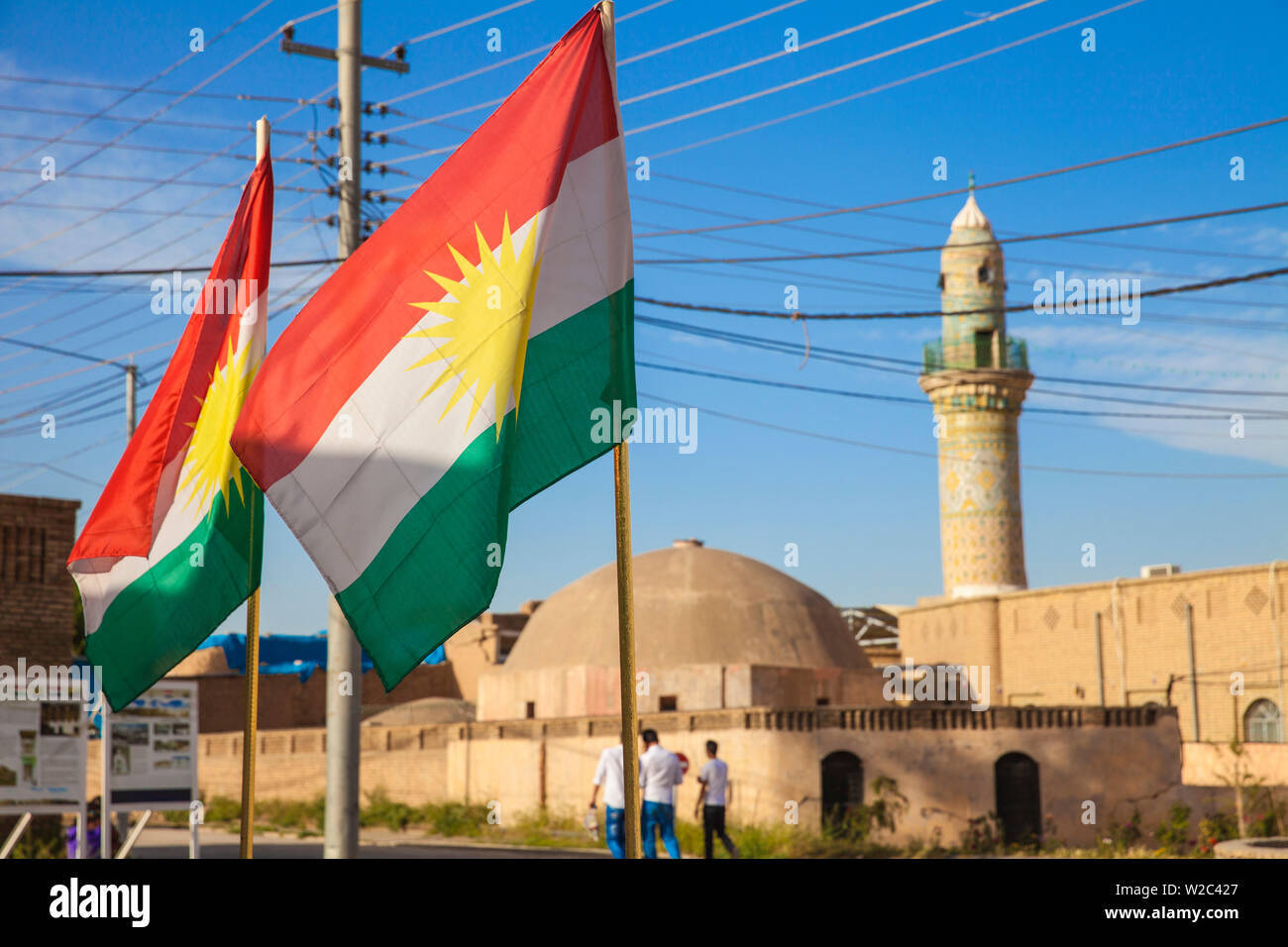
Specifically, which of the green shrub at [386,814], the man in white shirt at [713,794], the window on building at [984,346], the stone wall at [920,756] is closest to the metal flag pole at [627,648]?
the man in white shirt at [713,794]

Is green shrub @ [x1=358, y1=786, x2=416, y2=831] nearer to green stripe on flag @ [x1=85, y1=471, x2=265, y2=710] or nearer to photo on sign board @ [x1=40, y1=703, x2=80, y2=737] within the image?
photo on sign board @ [x1=40, y1=703, x2=80, y2=737]

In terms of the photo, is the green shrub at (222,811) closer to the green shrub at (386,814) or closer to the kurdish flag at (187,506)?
the green shrub at (386,814)

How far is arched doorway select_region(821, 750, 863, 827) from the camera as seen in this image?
21922 mm

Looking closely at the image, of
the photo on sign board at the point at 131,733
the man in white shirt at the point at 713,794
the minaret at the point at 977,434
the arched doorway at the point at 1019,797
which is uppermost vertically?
the minaret at the point at 977,434

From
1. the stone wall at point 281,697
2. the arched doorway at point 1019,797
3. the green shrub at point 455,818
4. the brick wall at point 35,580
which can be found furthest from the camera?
the stone wall at point 281,697

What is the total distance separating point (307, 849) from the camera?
811 inches

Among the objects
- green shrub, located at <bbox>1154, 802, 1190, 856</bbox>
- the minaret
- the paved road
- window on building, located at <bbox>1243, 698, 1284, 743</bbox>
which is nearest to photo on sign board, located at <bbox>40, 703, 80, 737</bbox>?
the paved road

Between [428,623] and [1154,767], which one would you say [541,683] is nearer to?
[1154,767]

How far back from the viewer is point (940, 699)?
32.2 metres

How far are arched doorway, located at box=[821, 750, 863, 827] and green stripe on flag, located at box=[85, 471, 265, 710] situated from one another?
14920 millimetres

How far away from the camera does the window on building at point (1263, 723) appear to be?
35034mm

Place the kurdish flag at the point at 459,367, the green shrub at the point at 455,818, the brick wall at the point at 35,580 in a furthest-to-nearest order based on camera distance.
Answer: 1. the green shrub at the point at 455,818
2. the brick wall at the point at 35,580
3. the kurdish flag at the point at 459,367
